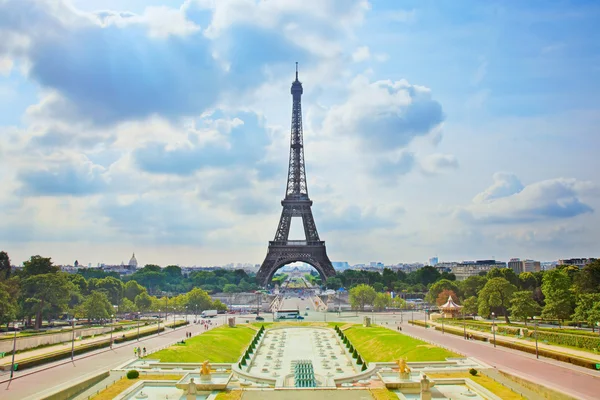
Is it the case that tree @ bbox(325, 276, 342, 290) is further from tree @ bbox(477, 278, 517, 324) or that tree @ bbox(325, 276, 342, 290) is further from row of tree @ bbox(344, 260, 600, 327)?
tree @ bbox(477, 278, 517, 324)

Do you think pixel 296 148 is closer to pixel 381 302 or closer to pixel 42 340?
pixel 381 302

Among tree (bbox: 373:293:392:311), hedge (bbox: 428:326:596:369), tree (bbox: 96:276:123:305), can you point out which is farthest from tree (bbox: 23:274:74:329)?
tree (bbox: 373:293:392:311)

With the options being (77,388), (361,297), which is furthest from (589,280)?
(77,388)

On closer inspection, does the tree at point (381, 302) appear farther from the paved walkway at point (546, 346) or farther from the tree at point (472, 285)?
the paved walkway at point (546, 346)

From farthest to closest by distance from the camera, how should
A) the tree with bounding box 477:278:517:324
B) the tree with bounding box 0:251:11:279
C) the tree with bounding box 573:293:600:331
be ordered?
the tree with bounding box 0:251:11:279
the tree with bounding box 477:278:517:324
the tree with bounding box 573:293:600:331

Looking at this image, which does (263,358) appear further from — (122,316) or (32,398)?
(122,316)

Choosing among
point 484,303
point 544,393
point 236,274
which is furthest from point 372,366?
point 236,274
